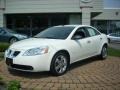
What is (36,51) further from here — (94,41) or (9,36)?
(9,36)

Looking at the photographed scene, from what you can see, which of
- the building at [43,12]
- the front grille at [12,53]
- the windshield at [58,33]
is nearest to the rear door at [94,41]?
the windshield at [58,33]

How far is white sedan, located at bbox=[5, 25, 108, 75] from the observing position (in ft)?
24.2

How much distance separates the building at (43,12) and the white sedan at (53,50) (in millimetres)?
16547

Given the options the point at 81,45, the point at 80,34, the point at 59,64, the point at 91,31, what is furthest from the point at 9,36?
the point at 59,64

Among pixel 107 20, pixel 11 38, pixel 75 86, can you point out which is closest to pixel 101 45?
pixel 75 86

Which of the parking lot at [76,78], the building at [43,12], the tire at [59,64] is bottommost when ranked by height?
the parking lot at [76,78]

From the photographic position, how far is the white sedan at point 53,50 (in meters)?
7.36

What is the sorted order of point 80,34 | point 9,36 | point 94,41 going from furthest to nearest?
point 9,36, point 94,41, point 80,34

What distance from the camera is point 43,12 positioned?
26578mm

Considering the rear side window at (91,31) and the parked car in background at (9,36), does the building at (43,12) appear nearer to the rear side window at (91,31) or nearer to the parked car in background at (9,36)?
the parked car in background at (9,36)

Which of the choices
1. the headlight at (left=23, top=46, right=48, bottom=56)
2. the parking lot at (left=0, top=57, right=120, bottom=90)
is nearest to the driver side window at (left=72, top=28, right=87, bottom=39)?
the parking lot at (left=0, top=57, right=120, bottom=90)

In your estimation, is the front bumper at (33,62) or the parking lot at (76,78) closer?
the parking lot at (76,78)

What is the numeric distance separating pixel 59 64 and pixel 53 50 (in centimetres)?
50

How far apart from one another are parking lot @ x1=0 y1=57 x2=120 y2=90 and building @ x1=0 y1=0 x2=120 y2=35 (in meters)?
17.1
